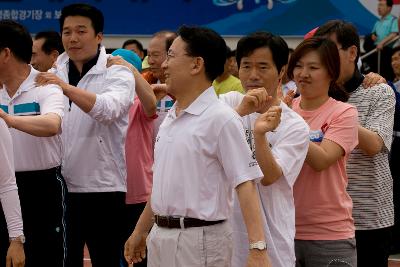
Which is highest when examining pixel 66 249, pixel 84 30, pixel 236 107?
pixel 84 30

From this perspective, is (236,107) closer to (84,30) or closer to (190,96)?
(190,96)

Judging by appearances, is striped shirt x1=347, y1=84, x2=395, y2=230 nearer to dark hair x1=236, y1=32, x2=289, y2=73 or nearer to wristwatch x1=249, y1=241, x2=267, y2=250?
dark hair x1=236, y1=32, x2=289, y2=73

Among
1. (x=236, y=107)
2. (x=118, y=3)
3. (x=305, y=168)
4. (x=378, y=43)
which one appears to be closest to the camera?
(x=236, y=107)

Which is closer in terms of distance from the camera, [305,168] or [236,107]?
[236,107]

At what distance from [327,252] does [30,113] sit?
1.82 meters

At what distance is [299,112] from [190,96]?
0.93m

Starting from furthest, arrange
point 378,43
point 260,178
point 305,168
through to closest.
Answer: point 378,43 < point 305,168 < point 260,178

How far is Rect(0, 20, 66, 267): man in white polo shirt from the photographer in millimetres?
5188

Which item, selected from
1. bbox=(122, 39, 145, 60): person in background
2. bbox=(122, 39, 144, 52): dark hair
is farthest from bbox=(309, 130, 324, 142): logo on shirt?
bbox=(122, 39, 144, 52): dark hair

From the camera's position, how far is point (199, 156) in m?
3.91

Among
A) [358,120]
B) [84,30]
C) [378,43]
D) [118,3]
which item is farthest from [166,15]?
[358,120]

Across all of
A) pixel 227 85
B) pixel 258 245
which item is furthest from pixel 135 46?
pixel 258 245

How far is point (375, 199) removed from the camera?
5098 millimetres

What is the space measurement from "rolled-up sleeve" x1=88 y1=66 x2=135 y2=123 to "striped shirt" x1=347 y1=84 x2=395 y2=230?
1.36 metres
